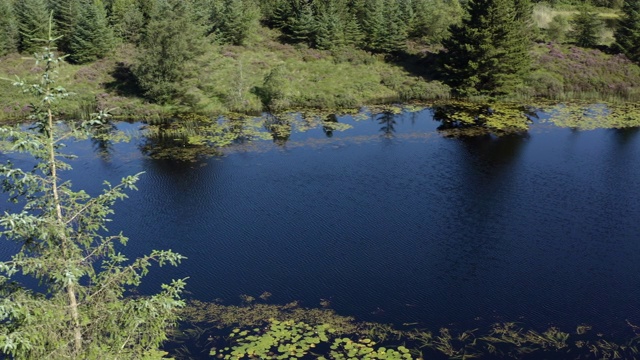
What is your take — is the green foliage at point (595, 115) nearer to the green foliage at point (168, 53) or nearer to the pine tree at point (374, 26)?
the pine tree at point (374, 26)

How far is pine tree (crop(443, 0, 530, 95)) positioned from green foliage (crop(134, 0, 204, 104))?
32.1m

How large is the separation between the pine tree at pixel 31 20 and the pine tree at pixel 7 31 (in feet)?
3.38

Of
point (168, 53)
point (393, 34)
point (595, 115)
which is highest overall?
point (393, 34)

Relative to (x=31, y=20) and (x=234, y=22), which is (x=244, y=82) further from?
(x=31, y=20)

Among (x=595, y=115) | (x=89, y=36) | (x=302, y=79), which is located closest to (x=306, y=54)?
(x=302, y=79)

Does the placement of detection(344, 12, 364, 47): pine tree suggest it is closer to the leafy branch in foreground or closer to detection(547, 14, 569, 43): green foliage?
detection(547, 14, 569, 43): green foliage

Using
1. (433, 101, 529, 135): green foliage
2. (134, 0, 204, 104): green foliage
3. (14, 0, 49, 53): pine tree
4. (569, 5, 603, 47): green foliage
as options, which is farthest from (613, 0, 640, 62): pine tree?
(14, 0, 49, 53): pine tree

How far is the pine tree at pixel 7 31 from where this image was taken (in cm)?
7044

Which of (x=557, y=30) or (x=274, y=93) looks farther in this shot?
(x=557, y=30)

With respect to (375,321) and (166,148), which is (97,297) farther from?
(166,148)

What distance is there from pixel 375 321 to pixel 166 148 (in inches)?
1206

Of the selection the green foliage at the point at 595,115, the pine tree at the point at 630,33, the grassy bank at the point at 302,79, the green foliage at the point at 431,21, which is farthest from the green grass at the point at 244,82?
the pine tree at the point at 630,33

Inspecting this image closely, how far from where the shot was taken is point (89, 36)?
69875mm

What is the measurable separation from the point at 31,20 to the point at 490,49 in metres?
59.9
